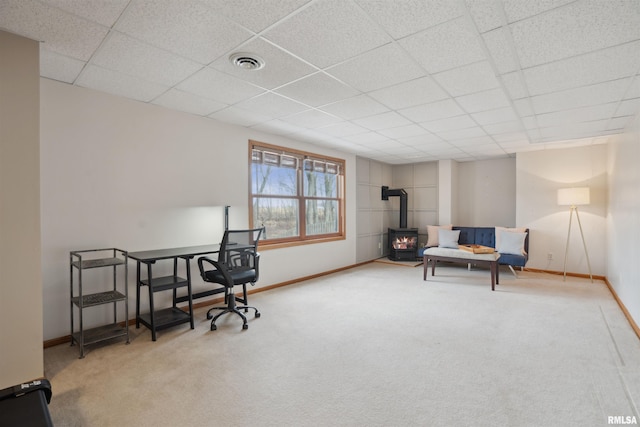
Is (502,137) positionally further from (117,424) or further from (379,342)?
(117,424)

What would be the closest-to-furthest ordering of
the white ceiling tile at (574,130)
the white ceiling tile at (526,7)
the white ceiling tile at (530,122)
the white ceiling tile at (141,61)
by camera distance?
1. the white ceiling tile at (526,7)
2. the white ceiling tile at (141,61)
3. the white ceiling tile at (530,122)
4. the white ceiling tile at (574,130)

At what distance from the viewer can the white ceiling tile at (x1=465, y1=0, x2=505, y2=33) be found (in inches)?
68.3

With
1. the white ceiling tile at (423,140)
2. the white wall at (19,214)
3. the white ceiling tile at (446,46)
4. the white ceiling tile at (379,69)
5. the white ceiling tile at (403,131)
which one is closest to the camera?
the white ceiling tile at (446,46)

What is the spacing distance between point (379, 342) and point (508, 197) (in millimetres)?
5553

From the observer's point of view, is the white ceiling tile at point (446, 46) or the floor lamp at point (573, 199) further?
the floor lamp at point (573, 199)

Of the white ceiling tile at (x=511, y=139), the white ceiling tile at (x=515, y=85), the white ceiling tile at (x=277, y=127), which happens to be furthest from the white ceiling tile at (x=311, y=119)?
the white ceiling tile at (x=511, y=139)

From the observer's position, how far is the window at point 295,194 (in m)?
4.74

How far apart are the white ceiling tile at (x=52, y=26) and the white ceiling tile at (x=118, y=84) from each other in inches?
14.2

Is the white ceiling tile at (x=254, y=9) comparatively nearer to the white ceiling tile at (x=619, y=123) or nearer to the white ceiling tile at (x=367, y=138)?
the white ceiling tile at (x=367, y=138)

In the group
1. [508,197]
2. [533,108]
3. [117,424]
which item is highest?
[533,108]

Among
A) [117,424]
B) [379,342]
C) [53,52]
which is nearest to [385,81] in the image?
[379,342]

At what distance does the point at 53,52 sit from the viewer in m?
2.32

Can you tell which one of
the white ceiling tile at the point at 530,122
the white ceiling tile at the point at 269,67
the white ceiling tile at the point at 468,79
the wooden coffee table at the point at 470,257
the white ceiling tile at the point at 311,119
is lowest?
the wooden coffee table at the point at 470,257

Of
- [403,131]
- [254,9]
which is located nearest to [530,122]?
[403,131]
